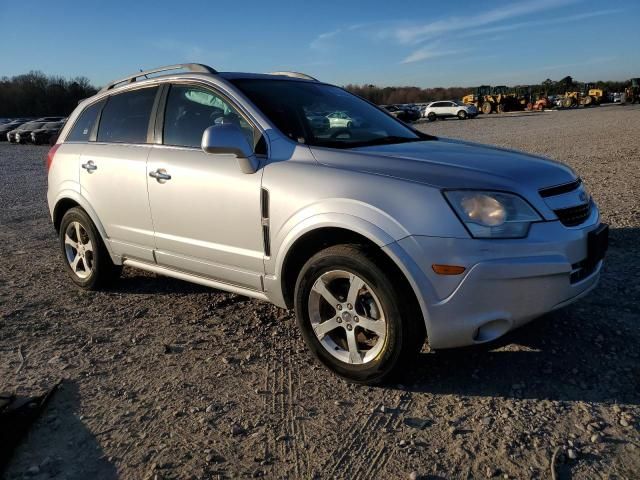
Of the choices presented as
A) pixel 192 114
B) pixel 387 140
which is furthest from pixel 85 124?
pixel 387 140

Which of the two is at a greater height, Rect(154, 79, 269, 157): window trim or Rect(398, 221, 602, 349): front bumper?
Rect(154, 79, 269, 157): window trim

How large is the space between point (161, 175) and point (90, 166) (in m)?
1.07

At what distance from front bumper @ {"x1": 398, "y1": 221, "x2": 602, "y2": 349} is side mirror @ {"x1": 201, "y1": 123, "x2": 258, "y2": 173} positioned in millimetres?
1174

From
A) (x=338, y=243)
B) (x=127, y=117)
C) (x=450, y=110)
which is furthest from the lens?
(x=450, y=110)

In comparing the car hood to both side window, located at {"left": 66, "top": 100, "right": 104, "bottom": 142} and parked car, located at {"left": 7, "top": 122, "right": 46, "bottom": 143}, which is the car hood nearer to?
side window, located at {"left": 66, "top": 100, "right": 104, "bottom": 142}

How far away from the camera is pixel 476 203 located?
9.02ft

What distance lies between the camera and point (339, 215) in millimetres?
2977

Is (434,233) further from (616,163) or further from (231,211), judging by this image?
(616,163)

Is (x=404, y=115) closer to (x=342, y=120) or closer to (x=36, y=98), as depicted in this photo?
(x=342, y=120)

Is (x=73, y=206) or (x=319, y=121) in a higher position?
(x=319, y=121)

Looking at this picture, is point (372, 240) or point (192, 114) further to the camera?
point (192, 114)

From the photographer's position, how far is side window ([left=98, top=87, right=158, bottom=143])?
4.34 m

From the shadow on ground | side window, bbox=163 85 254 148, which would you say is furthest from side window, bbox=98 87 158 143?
the shadow on ground

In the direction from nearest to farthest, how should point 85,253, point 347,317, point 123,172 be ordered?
1. point 347,317
2. point 123,172
3. point 85,253
